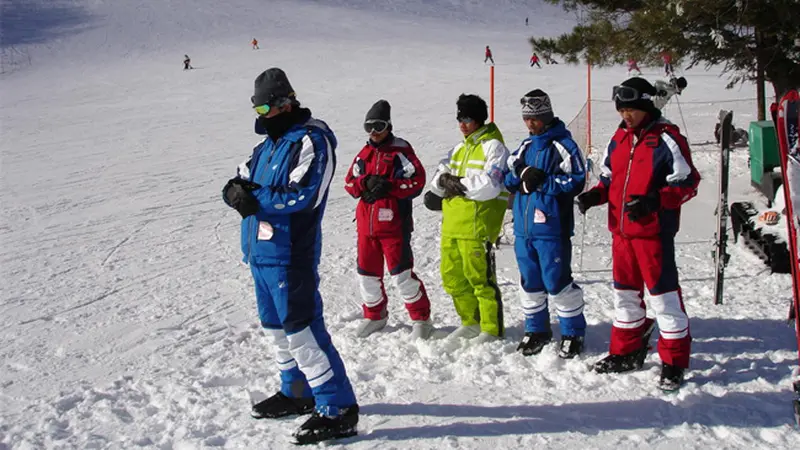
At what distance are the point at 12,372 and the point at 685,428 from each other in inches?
169

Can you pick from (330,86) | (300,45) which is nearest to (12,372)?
(330,86)

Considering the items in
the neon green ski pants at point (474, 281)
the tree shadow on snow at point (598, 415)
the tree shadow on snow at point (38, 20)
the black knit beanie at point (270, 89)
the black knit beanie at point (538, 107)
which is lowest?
the tree shadow on snow at point (598, 415)

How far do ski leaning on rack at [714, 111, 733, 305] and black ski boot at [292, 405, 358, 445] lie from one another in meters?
3.32

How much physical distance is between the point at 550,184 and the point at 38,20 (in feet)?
212

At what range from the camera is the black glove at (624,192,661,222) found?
4.04 metres

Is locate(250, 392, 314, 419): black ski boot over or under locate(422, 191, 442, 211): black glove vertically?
under

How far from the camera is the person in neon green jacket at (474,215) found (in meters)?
4.90

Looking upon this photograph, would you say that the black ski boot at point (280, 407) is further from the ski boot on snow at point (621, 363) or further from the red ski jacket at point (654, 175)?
the red ski jacket at point (654, 175)

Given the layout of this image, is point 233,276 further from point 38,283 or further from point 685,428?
point 685,428

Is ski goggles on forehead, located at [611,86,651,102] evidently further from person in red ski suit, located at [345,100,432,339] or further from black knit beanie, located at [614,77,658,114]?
person in red ski suit, located at [345,100,432,339]

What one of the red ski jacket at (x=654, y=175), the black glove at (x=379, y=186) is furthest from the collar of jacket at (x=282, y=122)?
the red ski jacket at (x=654, y=175)

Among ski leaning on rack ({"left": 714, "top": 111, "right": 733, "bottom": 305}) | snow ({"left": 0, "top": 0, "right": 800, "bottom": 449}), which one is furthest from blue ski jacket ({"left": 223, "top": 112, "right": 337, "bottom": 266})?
ski leaning on rack ({"left": 714, "top": 111, "right": 733, "bottom": 305})

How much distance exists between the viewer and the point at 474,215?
4.97m

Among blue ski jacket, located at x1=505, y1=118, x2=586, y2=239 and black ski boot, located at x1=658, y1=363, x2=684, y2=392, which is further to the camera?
blue ski jacket, located at x1=505, y1=118, x2=586, y2=239
